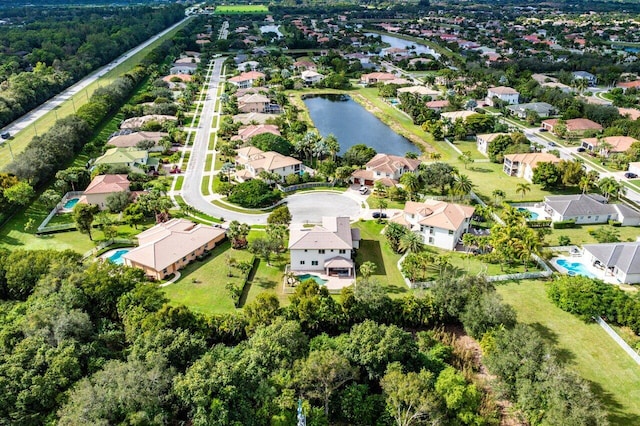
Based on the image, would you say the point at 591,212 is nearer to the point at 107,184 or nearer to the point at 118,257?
the point at 118,257

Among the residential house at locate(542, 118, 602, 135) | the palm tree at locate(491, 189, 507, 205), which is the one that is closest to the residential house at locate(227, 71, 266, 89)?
the residential house at locate(542, 118, 602, 135)

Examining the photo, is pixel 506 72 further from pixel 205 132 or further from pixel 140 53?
pixel 140 53

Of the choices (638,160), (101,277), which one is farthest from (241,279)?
(638,160)

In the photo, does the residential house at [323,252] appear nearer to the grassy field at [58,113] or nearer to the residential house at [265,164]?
the residential house at [265,164]

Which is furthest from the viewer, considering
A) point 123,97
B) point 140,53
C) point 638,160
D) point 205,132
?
point 140,53

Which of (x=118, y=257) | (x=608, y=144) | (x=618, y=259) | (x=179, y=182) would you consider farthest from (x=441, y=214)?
(x=608, y=144)
